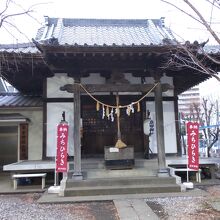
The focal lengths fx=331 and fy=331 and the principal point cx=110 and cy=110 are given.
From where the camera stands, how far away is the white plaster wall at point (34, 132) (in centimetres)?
1320

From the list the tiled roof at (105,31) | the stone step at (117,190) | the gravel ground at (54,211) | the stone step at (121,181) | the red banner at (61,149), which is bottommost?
the gravel ground at (54,211)

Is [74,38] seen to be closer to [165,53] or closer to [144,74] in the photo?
[144,74]

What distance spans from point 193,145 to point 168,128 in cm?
186

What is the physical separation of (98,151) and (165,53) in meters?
4.72

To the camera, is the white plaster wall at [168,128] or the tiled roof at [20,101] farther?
the tiled roof at [20,101]

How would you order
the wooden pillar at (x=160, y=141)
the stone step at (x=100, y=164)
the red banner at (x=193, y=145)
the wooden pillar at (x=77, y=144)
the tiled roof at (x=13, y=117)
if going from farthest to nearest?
the tiled roof at (x=13, y=117), the stone step at (x=100, y=164), the red banner at (x=193, y=145), the wooden pillar at (x=160, y=141), the wooden pillar at (x=77, y=144)

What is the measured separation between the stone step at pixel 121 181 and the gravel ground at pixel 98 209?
3.59ft

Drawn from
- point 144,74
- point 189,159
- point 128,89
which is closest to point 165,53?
point 128,89

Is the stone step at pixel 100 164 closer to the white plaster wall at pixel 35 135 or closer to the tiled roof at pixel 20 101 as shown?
the white plaster wall at pixel 35 135

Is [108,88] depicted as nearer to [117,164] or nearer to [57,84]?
[117,164]

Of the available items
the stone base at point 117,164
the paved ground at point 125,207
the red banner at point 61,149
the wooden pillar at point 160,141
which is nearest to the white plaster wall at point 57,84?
the red banner at point 61,149

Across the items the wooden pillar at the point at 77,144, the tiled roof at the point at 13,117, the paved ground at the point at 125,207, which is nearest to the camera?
the paved ground at the point at 125,207

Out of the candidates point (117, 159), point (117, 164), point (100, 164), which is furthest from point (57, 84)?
point (117, 164)

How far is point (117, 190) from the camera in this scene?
31.0 feet
